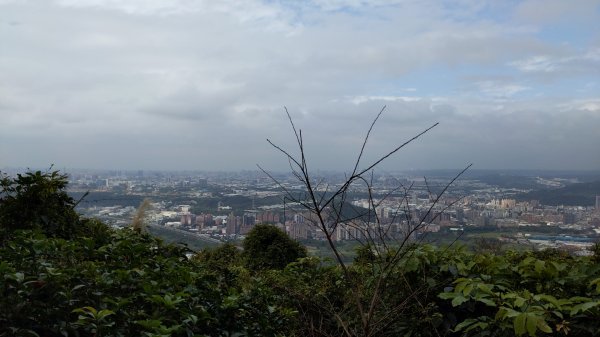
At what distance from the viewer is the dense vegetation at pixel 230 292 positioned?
7.32ft

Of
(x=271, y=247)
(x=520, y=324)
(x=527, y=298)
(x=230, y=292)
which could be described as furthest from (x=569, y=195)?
(x=230, y=292)

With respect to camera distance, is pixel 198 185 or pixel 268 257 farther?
pixel 198 185

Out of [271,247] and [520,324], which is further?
[271,247]

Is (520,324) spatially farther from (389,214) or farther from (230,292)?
(230,292)

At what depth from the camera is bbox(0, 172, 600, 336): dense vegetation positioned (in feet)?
7.32

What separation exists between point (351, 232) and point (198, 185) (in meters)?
18.5

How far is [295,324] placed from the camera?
11.6 feet

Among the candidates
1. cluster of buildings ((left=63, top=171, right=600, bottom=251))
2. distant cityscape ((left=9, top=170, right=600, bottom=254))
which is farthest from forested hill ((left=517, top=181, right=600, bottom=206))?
cluster of buildings ((left=63, top=171, right=600, bottom=251))

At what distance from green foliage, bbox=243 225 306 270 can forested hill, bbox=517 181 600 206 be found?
6.08 m

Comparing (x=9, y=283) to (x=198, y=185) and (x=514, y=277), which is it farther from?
(x=198, y=185)

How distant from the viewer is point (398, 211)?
3.27 metres

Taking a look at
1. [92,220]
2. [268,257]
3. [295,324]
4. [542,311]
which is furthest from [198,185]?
[542,311]

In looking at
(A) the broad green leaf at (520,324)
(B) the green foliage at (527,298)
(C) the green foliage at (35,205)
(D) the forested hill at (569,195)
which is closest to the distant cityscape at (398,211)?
(D) the forested hill at (569,195)

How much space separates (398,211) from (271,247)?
20.3 ft
